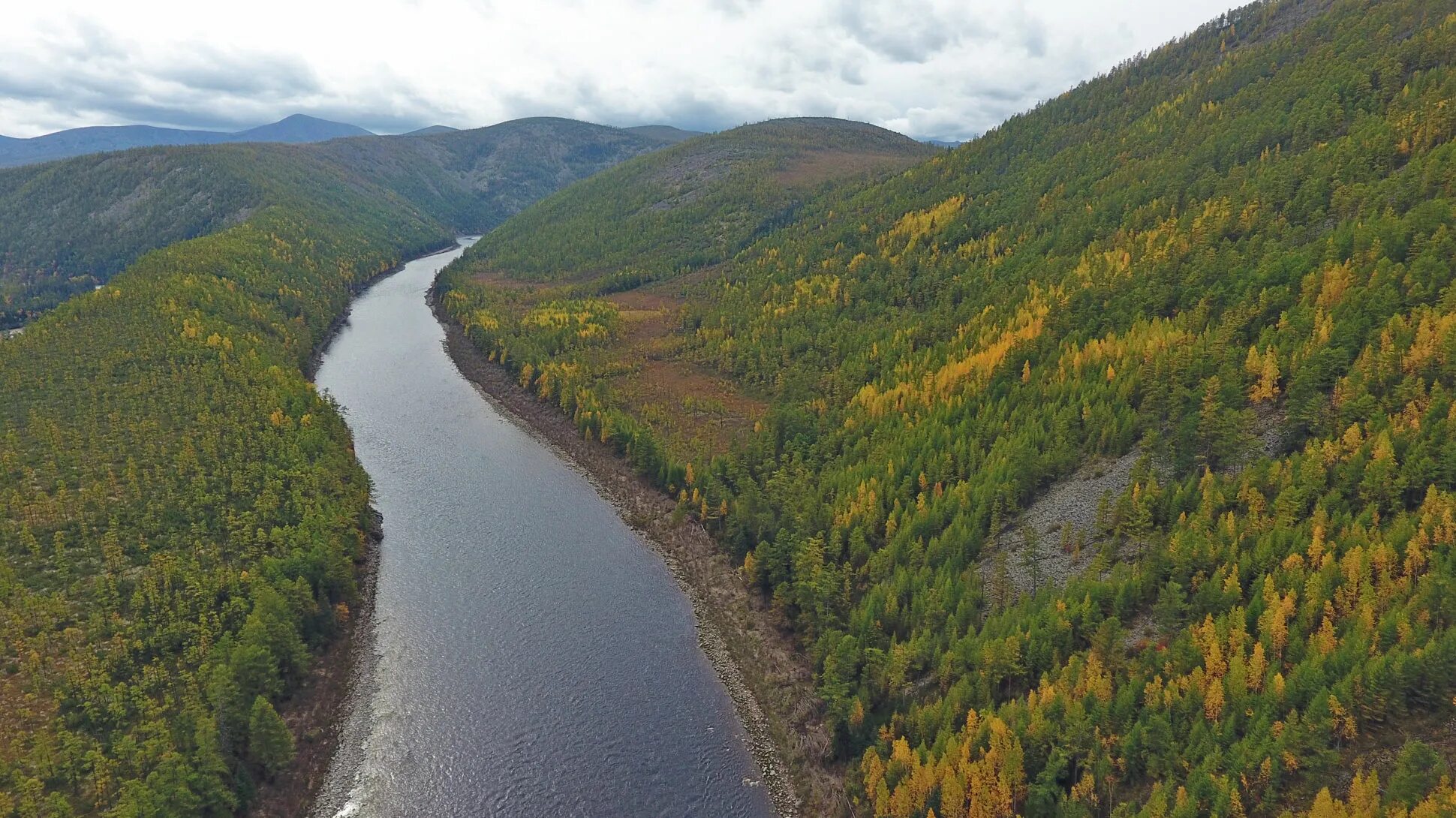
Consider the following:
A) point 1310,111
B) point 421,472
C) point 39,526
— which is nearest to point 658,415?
point 421,472

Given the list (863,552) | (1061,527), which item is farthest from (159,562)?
(1061,527)

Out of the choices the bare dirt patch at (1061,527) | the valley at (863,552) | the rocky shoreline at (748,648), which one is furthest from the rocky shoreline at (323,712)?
the bare dirt patch at (1061,527)

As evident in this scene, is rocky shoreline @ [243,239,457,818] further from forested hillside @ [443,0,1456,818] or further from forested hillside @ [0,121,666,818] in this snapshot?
forested hillside @ [443,0,1456,818]

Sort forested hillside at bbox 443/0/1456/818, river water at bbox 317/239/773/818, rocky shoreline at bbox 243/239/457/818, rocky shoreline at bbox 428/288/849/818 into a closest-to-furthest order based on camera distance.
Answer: forested hillside at bbox 443/0/1456/818
rocky shoreline at bbox 243/239/457/818
river water at bbox 317/239/773/818
rocky shoreline at bbox 428/288/849/818

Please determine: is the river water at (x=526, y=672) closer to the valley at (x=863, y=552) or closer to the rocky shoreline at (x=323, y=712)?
the valley at (x=863, y=552)

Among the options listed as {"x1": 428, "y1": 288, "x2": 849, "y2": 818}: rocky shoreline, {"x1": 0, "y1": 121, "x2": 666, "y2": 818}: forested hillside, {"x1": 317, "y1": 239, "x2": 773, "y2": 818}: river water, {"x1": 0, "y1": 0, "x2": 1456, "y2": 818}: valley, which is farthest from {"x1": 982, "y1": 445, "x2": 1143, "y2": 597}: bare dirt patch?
{"x1": 0, "y1": 121, "x2": 666, "y2": 818}: forested hillside

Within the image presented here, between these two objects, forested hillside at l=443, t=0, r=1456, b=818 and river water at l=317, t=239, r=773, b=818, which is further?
river water at l=317, t=239, r=773, b=818

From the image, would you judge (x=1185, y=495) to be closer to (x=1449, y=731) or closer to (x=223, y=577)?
(x=1449, y=731)

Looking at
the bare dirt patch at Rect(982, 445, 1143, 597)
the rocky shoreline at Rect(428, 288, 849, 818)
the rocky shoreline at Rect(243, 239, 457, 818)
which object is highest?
the bare dirt patch at Rect(982, 445, 1143, 597)

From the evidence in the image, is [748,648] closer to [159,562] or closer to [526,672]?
[526,672]
